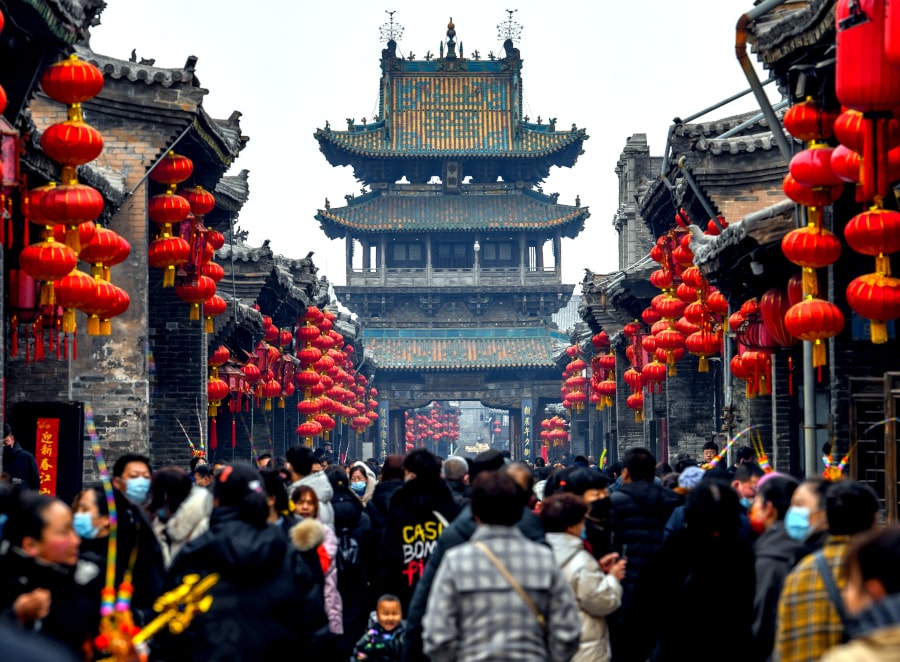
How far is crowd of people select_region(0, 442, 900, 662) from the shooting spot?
518 cm

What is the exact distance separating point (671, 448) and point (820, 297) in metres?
11.6

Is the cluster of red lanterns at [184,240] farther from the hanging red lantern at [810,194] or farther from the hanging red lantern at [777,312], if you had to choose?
the hanging red lantern at [810,194]

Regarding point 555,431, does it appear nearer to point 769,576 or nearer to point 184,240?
point 184,240

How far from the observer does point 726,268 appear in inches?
619

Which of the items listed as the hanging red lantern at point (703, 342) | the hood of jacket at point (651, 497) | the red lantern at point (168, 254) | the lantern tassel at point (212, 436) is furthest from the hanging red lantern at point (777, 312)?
the lantern tassel at point (212, 436)

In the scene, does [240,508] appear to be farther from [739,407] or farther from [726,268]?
[739,407]

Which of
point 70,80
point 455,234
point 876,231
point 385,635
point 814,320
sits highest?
point 455,234

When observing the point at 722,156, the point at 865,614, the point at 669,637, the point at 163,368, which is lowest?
the point at 669,637

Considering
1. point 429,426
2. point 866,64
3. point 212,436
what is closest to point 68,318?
point 866,64

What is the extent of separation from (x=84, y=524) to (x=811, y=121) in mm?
7114

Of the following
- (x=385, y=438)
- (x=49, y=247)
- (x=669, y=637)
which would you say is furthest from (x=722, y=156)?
(x=385, y=438)

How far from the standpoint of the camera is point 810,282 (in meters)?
12.0

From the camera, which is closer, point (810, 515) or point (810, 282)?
point (810, 515)

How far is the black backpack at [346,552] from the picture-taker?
877 centimetres
